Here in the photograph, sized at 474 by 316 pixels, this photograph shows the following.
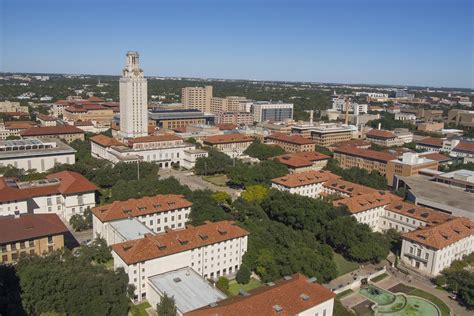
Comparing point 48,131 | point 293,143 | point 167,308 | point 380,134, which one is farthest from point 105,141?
point 380,134

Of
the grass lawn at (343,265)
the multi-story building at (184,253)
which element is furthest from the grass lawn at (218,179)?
the multi-story building at (184,253)

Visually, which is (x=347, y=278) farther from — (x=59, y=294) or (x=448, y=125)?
(x=448, y=125)

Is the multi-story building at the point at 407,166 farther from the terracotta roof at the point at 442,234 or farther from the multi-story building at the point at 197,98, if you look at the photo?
the multi-story building at the point at 197,98

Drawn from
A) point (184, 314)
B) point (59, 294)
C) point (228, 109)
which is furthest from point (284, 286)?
point (228, 109)

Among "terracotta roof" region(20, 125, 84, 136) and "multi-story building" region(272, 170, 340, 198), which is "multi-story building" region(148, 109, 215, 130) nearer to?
"terracotta roof" region(20, 125, 84, 136)

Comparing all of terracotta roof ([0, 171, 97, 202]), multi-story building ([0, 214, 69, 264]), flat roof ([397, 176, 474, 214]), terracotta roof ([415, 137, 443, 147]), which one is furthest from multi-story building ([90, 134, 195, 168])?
terracotta roof ([415, 137, 443, 147])

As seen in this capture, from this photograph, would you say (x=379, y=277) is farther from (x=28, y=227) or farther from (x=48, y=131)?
(x=48, y=131)
